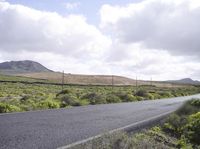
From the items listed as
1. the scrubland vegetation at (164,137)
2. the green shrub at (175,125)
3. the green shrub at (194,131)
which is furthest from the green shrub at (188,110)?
the green shrub at (194,131)

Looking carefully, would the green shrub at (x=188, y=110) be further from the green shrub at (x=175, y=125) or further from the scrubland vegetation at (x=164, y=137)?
the green shrub at (x=175, y=125)

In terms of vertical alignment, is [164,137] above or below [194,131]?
below

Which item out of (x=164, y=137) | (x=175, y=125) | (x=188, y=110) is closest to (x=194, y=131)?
(x=164, y=137)

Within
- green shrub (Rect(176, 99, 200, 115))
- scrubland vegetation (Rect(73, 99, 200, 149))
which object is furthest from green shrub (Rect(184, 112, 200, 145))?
Result: green shrub (Rect(176, 99, 200, 115))

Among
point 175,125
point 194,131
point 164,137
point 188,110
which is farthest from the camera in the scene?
point 188,110

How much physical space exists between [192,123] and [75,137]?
3426mm

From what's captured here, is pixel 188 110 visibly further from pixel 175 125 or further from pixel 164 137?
pixel 164 137

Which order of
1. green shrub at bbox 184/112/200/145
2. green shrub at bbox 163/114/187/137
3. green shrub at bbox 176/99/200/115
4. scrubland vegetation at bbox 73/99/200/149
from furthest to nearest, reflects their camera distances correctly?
green shrub at bbox 176/99/200/115, green shrub at bbox 163/114/187/137, green shrub at bbox 184/112/200/145, scrubland vegetation at bbox 73/99/200/149

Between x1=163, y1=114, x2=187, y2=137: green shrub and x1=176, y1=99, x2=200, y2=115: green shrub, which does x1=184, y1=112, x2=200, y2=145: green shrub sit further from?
x1=176, y1=99, x2=200, y2=115: green shrub

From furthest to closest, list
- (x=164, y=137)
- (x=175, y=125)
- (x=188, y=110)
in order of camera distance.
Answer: (x=188, y=110) < (x=175, y=125) < (x=164, y=137)

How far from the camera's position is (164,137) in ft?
42.6

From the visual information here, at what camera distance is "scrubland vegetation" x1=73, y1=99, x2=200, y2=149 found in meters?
9.14

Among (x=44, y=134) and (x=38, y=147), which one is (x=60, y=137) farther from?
(x=38, y=147)

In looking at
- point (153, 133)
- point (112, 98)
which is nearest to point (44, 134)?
point (153, 133)
